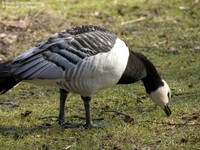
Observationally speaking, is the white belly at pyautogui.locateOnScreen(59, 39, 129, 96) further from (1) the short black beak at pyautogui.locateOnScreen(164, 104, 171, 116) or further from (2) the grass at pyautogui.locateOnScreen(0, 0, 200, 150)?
(1) the short black beak at pyautogui.locateOnScreen(164, 104, 171, 116)

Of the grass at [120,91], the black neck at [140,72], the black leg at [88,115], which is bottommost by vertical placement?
the grass at [120,91]

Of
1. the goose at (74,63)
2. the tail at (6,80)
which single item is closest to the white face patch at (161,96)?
the goose at (74,63)

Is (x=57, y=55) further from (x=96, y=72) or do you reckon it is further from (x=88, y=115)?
(x=88, y=115)


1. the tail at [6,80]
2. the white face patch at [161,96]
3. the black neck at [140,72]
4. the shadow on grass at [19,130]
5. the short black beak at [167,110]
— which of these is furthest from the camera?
the white face patch at [161,96]

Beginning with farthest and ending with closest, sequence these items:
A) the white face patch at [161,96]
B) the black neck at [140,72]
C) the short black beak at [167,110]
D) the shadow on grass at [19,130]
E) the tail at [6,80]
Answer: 1. the white face patch at [161,96]
2. the short black beak at [167,110]
3. the black neck at [140,72]
4. the shadow on grass at [19,130]
5. the tail at [6,80]

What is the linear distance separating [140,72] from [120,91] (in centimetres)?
174

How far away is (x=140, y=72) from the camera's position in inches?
274

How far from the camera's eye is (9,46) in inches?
465

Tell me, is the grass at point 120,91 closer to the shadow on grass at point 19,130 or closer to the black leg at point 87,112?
the shadow on grass at point 19,130

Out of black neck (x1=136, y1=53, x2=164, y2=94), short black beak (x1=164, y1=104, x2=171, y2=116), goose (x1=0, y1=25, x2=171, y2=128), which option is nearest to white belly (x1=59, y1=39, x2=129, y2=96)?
goose (x1=0, y1=25, x2=171, y2=128)

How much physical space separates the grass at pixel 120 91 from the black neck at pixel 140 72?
1.37 feet

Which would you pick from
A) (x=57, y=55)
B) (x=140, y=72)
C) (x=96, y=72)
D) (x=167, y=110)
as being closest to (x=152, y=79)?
(x=140, y=72)

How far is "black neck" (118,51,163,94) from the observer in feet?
22.0

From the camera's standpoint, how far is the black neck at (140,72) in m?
6.72
